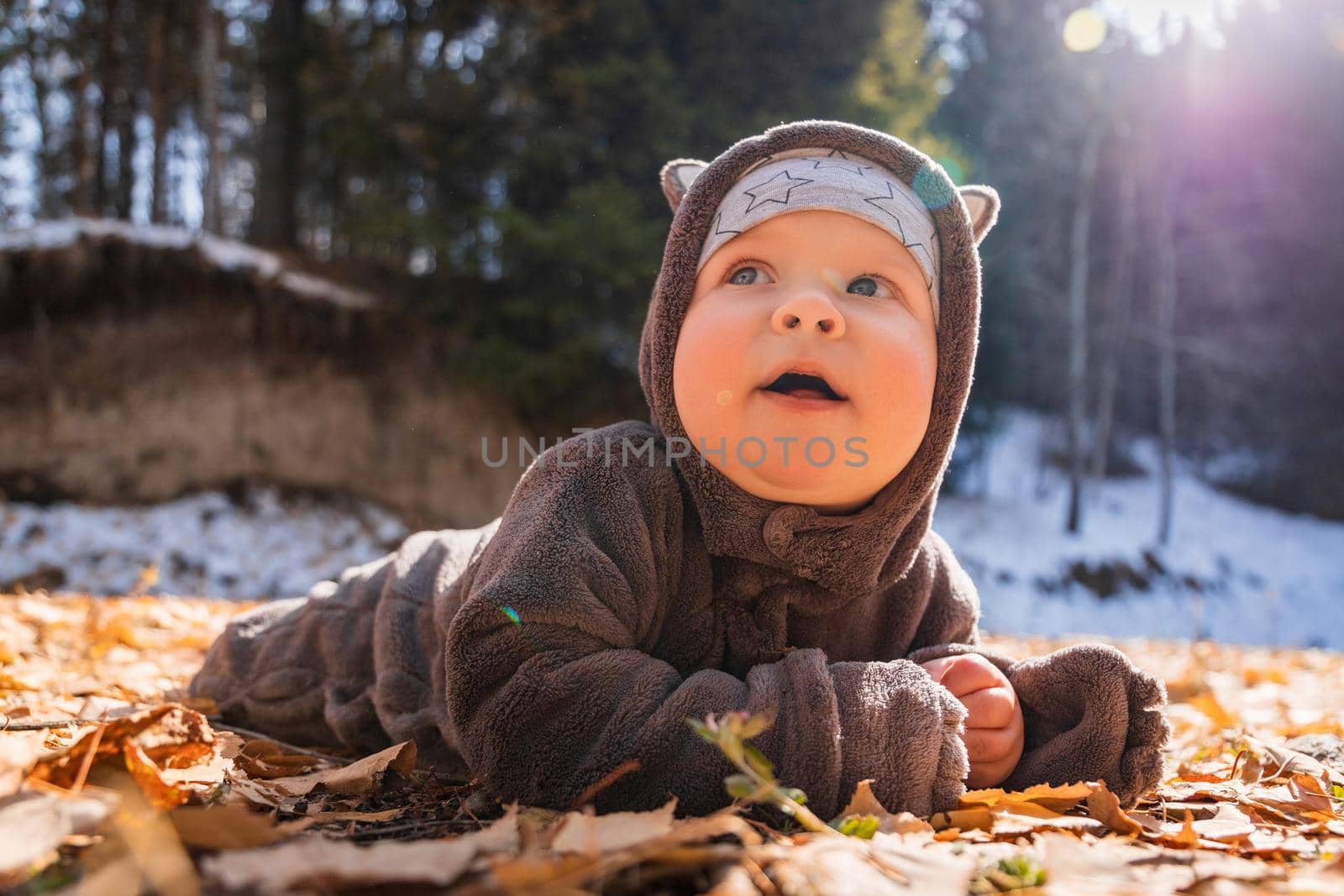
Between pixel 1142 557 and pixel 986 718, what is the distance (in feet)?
41.0

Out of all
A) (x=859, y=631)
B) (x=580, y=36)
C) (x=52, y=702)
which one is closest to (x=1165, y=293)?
(x=580, y=36)

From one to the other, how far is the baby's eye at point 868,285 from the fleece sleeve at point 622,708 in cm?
61

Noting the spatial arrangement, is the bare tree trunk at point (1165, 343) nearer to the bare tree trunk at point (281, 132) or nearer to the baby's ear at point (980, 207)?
the bare tree trunk at point (281, 132)

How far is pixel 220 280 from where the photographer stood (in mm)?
8211

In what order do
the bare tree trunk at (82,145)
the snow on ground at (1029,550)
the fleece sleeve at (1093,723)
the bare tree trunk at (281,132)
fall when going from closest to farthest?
the fleece sleeve at (1093,723), the snow on ground at (1029,550), the bare tree trunk at (281,132), the bare tree trunk at (82,145)

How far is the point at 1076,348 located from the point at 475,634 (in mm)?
Answer: 12371

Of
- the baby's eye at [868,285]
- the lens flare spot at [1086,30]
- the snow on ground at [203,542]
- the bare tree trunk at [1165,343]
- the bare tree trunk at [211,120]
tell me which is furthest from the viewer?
the lens flare spot at [1086,30]

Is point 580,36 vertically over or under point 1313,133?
under

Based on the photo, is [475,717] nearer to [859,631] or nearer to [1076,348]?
[859,631]

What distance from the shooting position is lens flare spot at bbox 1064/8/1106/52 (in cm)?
1326

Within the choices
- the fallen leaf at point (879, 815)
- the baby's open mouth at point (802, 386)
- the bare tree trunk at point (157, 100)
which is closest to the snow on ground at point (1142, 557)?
the baby's open mouth at point (802, 386)

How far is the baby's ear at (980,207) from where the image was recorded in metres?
1.87

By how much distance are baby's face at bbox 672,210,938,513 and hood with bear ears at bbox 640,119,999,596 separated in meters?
0.04

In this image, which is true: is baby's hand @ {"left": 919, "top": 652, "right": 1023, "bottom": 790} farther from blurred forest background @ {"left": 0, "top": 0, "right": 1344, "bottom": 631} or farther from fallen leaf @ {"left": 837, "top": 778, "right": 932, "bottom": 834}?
blurred forest background @ {"left": 0, "top": 0, "right": 1344, "bottom": 631}
